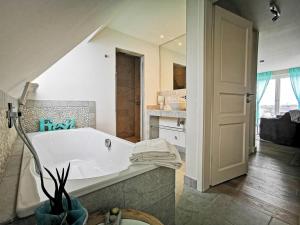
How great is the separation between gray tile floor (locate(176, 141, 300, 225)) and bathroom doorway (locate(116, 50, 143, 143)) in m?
1.92

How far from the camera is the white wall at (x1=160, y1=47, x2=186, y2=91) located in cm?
320

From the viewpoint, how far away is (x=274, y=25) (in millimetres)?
2600

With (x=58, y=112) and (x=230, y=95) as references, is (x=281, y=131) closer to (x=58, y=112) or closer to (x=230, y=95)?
(x=230, y=95)

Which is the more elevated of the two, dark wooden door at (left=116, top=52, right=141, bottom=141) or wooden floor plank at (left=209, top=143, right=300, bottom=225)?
dark wooden door at (left=116, top=52, right=141, bottom=141)

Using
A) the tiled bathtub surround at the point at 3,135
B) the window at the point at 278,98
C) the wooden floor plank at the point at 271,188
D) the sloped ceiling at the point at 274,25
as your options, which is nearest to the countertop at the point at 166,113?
the wooden floor plank at the point at 271,188

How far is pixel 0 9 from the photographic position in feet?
1.01

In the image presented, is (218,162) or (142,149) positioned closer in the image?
(142,149)

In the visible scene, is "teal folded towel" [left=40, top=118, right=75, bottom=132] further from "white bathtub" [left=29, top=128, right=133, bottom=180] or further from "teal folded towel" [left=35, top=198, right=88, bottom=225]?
"teal folded towel" [left=35, top=198, right=88, bottom=225]

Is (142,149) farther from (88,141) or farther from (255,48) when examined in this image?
(255,48)

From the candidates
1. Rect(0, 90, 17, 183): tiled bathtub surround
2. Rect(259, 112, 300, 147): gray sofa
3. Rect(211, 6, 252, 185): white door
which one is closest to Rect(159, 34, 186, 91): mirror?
Rect(211, 6, 252, 185): white door

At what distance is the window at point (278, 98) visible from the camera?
219 inches

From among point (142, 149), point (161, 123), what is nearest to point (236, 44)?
point (142, 149)

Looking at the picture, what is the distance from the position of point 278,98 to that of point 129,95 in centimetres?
601

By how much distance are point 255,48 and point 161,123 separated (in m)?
2.25
